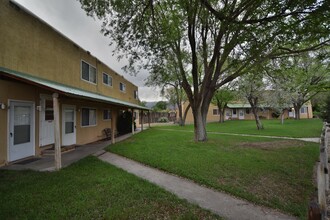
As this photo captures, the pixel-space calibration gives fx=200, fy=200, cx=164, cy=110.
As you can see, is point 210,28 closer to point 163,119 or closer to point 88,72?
point 88,72

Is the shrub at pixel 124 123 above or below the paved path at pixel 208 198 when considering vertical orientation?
above

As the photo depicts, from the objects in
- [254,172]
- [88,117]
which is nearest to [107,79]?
[88,117]

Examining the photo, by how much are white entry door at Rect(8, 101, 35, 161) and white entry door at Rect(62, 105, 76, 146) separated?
2150 mm

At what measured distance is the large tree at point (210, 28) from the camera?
5879 mm

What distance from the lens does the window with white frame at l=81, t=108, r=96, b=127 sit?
39.6ft

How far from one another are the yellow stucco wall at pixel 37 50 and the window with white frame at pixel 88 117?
145cm

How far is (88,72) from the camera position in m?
12.6

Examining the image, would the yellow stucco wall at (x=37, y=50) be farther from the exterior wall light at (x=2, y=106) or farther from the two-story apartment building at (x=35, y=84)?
the exterior wall light at (x=2, y=106)

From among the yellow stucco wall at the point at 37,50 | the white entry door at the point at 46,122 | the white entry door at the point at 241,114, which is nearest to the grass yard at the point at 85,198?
the white entry door at the point at 46,122

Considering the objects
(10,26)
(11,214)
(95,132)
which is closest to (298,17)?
(11,214)

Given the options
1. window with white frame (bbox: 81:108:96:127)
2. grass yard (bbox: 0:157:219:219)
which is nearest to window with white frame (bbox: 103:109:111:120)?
window with white frame (bbox: 81:108:96:127)

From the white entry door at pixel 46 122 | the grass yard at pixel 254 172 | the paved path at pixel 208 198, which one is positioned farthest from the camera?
the white entry door at pixel 46 122

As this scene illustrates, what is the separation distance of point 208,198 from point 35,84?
5665 millimetres

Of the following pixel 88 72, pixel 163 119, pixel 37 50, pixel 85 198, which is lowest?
pixel 85 198
